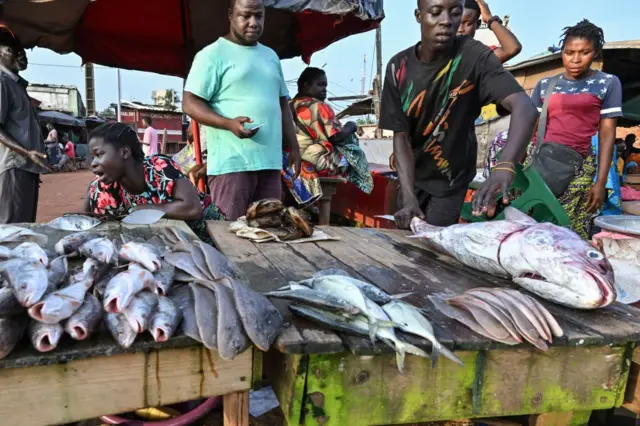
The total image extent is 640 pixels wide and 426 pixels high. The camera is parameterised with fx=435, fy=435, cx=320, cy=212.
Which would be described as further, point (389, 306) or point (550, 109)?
point (550, 109)

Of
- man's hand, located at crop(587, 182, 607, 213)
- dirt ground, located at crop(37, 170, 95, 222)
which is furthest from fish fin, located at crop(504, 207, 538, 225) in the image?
dirt ground, located at crop(37, 170, 95, 222)

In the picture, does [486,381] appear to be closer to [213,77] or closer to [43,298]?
[43,298]

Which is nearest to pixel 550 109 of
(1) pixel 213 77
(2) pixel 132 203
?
(1) pixel 213 77

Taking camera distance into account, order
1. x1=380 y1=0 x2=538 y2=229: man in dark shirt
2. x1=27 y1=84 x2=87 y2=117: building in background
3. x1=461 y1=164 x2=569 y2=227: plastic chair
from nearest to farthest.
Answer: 1. x1=380 y1=0 x2=538 y2=229: man in dark shirt
2. x1=461 y1=164 x2=569 y2=227: plastic chair
3. x1=27 y1=84 x2=87 y2=117: building in background

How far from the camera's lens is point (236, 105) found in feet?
10.9

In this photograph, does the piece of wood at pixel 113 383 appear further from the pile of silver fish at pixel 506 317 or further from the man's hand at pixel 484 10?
the man's hand at pixel 484 10

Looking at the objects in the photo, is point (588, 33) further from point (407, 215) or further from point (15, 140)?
point (15, 140)

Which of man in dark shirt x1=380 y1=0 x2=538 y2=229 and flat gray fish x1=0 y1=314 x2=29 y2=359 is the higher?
man in dark shirt x1=380 y1=0 x2=538 y2=229

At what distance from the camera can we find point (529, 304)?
4.58 feet

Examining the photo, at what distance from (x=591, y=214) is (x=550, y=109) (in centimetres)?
102

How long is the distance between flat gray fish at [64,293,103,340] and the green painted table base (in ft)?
1.76

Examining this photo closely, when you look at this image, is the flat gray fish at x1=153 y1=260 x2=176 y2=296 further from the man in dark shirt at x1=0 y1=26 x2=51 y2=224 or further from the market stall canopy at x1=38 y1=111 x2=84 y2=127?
the market stall canopy at x1=38 y1=111 x2=84 y2=127

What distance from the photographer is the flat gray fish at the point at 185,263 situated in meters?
1.45

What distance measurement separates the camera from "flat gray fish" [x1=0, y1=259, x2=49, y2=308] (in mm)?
1073
